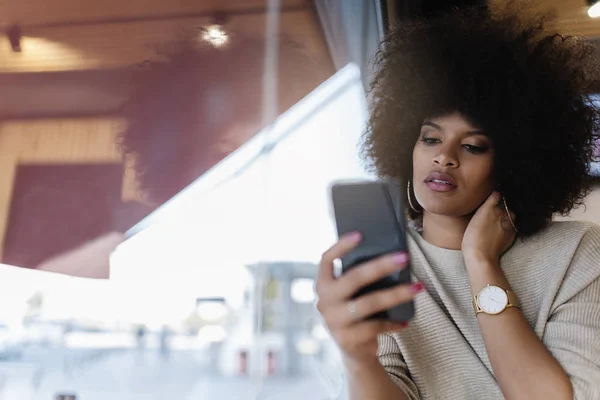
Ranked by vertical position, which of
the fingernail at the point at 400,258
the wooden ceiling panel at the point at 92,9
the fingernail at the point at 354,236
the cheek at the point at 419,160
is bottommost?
the fingernail at the point at 400,258

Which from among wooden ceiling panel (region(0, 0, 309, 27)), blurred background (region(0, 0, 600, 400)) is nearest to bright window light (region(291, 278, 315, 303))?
blurred background (region(0, 0, 600, 400))

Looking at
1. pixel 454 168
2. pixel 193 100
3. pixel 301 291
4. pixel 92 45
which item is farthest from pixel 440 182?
pixel 92 45

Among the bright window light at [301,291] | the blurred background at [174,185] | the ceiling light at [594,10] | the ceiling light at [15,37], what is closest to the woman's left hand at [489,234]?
the blurred background at [174,185]

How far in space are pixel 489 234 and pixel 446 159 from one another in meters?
0.09

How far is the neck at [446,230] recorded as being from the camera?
509 mm

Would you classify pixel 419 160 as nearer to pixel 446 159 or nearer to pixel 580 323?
pixel 446 159

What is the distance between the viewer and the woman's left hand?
1.45 feet

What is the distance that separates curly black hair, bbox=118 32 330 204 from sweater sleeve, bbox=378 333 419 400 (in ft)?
1.38

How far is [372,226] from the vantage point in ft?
1.13

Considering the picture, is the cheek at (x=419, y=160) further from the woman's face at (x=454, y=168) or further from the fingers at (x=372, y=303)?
the fingers at (x=372, y=303)

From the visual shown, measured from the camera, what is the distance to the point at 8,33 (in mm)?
701

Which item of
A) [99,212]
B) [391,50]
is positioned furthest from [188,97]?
[391,50]

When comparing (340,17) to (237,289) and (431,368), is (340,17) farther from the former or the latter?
(431,368)

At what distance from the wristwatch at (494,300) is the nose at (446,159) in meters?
0.13
